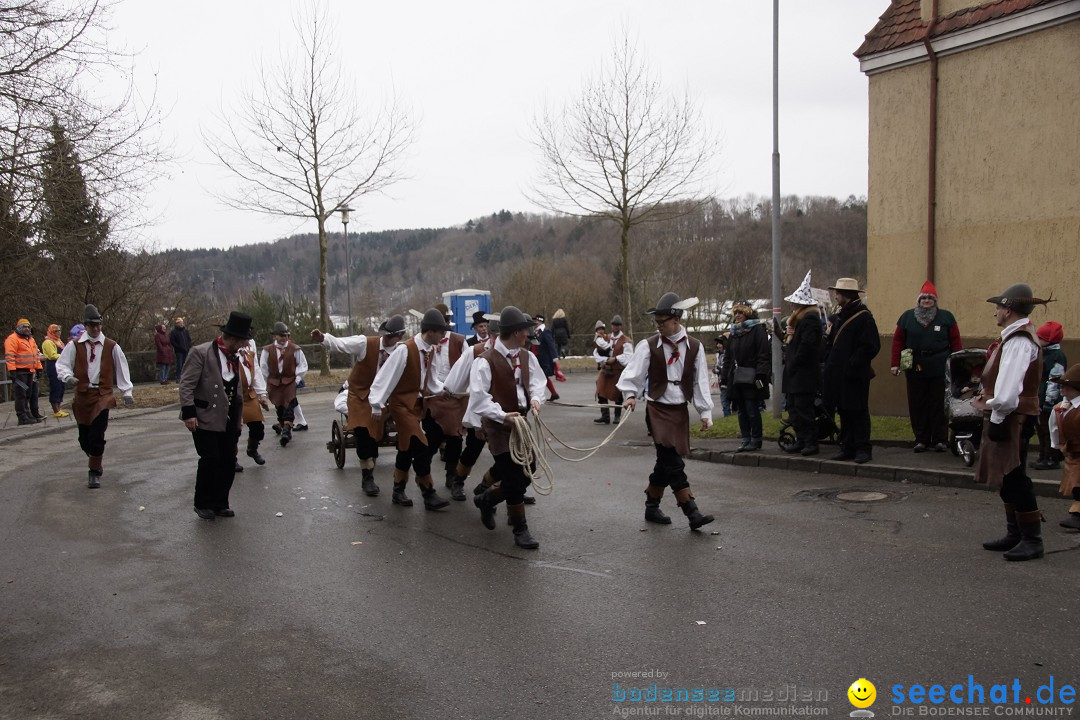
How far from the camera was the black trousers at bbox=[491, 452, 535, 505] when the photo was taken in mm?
7449

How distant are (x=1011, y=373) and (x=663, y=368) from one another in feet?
8.66

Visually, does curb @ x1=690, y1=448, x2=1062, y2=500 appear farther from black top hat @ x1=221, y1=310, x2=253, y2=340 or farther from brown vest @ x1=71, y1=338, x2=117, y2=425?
brown vest @ x1=71, y1=338, x2=117, y2=425

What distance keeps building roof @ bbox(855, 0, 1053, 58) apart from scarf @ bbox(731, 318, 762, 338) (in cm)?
504

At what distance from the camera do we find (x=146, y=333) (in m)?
31.0

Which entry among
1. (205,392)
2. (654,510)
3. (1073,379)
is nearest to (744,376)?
(654,510)

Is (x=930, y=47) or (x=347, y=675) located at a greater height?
(x=930, y=47)

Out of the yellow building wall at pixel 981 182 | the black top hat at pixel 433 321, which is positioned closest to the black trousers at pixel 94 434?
the black top hat at pixel 433 321

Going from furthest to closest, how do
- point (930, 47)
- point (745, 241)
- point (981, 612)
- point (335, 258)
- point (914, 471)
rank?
1. point (335, 258)
2. point (745, 241)
3. point (930, 47)
4. point (914, 471)
5. point (981, 612)

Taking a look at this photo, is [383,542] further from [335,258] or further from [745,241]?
[335,258]

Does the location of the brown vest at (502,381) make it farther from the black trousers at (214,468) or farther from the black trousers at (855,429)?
the black trousers at (855,429)

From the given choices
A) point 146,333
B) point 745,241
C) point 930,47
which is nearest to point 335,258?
point 745,241

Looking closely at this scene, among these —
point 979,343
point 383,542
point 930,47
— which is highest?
point 930,47

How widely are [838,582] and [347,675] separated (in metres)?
3.24

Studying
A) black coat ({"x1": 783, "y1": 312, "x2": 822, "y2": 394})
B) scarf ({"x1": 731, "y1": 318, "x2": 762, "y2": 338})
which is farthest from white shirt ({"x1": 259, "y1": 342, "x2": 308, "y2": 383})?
black coat ({"x1": 783, "y1": 312, "x2": 822, "y2": 394})
